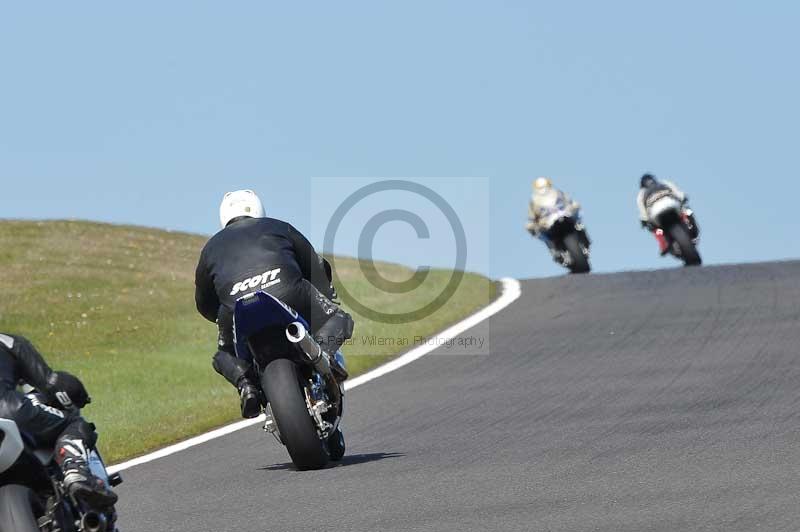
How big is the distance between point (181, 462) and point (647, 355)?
5.35m

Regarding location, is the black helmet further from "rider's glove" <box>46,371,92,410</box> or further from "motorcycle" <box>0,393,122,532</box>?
"motorcycle" <box>0,393,122,532</box>

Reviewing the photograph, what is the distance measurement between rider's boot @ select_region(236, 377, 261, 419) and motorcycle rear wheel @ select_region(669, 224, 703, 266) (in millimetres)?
15559

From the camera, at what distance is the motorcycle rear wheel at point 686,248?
2536 cm

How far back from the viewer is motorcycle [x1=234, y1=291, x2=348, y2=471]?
33.2 feet

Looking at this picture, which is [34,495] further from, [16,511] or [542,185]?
[542,185]

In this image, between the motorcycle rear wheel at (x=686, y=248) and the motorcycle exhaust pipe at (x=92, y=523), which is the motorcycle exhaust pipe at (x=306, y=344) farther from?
the motorcycle rear wheel at (x=686, y=248)

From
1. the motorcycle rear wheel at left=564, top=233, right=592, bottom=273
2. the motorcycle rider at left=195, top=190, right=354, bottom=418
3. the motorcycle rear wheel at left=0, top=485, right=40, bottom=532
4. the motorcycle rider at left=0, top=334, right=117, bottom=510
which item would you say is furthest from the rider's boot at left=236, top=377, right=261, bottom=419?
the motorcycle rear wheel at left=564, top=233, right=592, bottom=273

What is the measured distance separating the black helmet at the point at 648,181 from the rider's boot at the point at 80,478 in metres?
19.9

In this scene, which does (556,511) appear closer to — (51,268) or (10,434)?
(10,434)

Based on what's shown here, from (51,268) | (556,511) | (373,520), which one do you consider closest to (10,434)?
(373,520)

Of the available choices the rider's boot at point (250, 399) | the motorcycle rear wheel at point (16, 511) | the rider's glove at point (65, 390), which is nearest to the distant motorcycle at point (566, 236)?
the rider's boot at point (250, 399)

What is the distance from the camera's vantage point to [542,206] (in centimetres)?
2750

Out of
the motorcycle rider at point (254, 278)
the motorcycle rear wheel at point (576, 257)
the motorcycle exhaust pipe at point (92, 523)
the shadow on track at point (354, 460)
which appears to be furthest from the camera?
the motorcycle rear wheel at point (576, 257)

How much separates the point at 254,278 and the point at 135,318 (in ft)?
41.0
